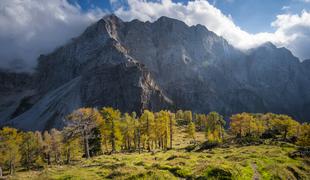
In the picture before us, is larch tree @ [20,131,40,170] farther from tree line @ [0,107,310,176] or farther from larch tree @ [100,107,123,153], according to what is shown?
larch tree @ [100,107,123,153]

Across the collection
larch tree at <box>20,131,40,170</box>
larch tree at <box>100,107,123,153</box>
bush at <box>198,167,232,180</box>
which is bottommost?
larch tree at <box>20,131,40,170</box>

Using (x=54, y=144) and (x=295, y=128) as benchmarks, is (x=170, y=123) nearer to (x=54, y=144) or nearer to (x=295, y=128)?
(x=54, y=144)

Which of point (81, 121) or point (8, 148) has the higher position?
point (81, 121)

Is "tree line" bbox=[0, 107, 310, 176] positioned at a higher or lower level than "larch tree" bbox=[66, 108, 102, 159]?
lower

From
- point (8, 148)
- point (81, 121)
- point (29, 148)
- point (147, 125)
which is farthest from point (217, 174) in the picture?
point (29, 148)

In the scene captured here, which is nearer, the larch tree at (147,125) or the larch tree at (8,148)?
the larch tree at (8,148)

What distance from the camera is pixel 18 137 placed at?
69250 millimetres

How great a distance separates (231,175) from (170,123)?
175ft

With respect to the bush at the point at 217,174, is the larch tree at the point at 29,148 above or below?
below

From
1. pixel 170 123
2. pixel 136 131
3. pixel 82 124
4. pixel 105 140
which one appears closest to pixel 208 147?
pixel 170 123

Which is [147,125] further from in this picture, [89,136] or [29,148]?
[29,148]

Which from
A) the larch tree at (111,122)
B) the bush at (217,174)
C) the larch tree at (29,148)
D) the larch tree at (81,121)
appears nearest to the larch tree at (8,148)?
the larch tree at (29,148)

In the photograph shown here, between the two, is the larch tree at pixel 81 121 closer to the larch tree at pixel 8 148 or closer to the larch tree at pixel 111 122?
the larch tree at pixel 111 122

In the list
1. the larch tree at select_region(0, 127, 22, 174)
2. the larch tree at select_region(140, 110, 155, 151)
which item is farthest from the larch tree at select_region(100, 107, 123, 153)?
the larch tree at select_region(0, 127, 22, 174)
